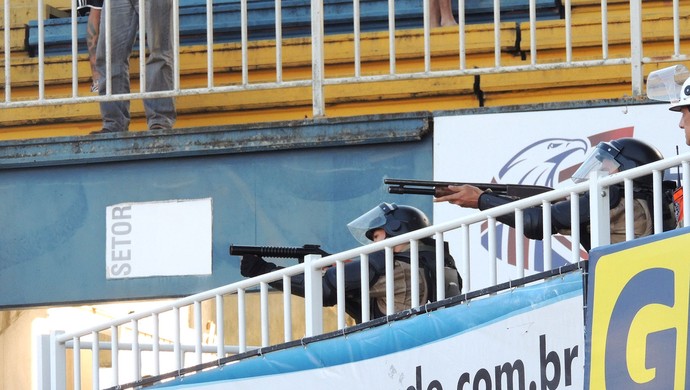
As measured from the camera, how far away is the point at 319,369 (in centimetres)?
798

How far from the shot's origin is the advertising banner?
22.8 feet

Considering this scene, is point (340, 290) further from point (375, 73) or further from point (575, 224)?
point (375, 73)

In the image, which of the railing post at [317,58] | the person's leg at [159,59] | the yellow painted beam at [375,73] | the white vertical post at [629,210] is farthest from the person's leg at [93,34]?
the white vertical post at [629,210]

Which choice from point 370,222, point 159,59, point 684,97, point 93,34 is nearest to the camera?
point 684,97

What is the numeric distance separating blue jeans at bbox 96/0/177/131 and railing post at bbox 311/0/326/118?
1.08m

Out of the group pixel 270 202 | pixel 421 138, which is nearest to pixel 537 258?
pixel 421 138

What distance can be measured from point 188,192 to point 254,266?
4.61ft

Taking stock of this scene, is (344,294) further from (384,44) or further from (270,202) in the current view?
(384,44)

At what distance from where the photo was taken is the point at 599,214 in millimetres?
6930

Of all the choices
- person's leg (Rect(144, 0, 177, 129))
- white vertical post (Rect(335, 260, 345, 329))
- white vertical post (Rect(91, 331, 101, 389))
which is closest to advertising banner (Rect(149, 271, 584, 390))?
white vertical post (Rect(335, 260, 345, 329))

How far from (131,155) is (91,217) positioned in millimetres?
451

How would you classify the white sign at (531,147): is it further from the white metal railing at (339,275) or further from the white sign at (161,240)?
the white sign at (161,240)

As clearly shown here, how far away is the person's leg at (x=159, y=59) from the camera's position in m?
10.9

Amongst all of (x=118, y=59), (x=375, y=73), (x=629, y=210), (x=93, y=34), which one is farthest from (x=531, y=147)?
(x=93, y=34)
